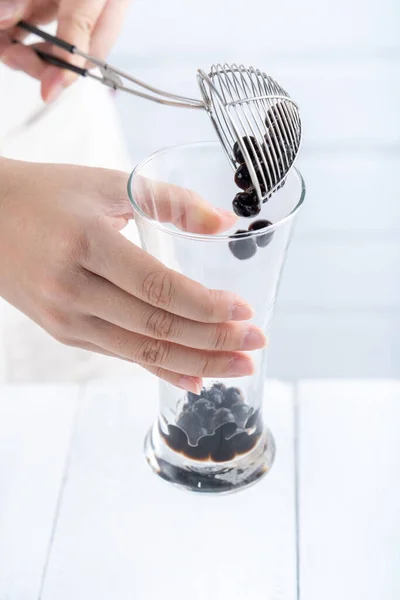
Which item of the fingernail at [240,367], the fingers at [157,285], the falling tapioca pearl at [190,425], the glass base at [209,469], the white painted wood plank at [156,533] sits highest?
the fingers at [157,285]

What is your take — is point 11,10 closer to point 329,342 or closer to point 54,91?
point 54,91

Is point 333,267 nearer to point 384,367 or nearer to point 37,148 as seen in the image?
point 384,367

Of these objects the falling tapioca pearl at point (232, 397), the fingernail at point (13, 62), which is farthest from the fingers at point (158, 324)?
the fingernail at point (13, 62)

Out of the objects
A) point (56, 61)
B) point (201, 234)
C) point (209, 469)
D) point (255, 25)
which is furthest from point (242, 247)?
point (255, 25)

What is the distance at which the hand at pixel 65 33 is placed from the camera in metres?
0.89

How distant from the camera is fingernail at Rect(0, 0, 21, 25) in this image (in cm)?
85

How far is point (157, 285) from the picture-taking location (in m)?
0.59

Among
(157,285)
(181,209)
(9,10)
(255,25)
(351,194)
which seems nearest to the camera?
(157,285)

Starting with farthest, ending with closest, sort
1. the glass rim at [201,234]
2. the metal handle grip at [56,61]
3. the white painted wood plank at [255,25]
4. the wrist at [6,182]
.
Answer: the white painted wood plank at [255,25] < the metal handle grip at [56,61] < the wrist at [6,182] < the glass rim at [201,234]

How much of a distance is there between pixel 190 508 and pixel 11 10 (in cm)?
55

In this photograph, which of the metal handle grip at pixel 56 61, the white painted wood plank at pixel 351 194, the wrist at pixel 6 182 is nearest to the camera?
the wrist at pixel 6 182

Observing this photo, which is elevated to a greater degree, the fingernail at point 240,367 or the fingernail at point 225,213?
the fingernail at point 225,213

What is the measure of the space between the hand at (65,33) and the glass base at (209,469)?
1.38ft

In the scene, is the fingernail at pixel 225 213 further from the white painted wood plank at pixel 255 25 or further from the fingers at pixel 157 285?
the white painted wood plank at pixel 255 25
